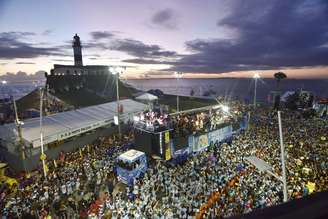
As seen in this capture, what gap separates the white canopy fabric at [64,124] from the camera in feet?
64.4

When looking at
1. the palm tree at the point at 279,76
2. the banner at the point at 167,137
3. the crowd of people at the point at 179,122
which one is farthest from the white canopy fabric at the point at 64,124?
the palm tree at the point at 279,76

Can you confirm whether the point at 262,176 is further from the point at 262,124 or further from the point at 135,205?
the point at 262,124

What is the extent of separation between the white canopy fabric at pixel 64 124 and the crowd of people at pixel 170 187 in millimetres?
2345

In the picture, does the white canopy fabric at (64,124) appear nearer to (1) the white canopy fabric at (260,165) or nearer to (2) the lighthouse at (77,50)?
(1) the white canopy fabric at (260,165)

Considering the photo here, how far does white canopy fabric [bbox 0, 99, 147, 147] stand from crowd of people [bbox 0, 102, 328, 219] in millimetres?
2345

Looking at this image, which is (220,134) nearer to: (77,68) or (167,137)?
(167,137)

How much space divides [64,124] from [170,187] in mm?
13444

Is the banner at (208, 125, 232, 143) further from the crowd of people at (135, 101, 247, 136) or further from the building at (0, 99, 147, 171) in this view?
the building at (0, 99, 147, 171)

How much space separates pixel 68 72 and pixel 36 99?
15.7 m

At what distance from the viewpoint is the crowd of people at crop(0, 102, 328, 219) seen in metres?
12.8

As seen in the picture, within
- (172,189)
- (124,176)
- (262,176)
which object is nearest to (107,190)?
(124,176)

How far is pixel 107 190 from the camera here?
15445 millimetres

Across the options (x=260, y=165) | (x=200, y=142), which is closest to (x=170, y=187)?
(x=260, y=165)

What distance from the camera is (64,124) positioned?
22594 mm
